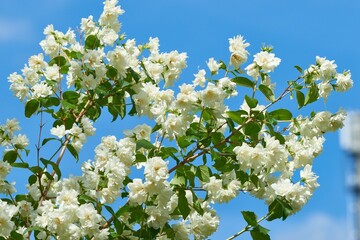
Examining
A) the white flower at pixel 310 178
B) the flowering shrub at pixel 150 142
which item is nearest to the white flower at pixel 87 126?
the flowering shrub at pixel 150 142

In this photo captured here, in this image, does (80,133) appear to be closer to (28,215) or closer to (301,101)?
(28,215)

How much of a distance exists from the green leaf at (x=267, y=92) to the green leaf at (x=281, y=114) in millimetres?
103

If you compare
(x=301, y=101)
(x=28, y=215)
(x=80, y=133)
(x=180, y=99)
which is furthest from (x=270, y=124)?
(x=28, y=215)

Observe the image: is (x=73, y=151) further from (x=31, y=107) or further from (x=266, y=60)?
(x=266, y=60)

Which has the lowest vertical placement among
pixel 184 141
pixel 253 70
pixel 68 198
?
pixel 68 198

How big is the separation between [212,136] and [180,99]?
1.14 ft

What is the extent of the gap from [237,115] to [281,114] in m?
0.30

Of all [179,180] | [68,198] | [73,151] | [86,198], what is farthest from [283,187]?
[73,151]

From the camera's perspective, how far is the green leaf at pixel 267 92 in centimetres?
462

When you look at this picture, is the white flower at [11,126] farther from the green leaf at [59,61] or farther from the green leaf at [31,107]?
the green leaf at [59,61]

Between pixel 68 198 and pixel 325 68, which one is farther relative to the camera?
pixel 325 68

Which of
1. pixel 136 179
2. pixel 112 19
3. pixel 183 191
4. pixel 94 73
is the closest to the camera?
pixel 136 179

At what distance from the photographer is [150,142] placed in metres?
4.60

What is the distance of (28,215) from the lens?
4.94 m
